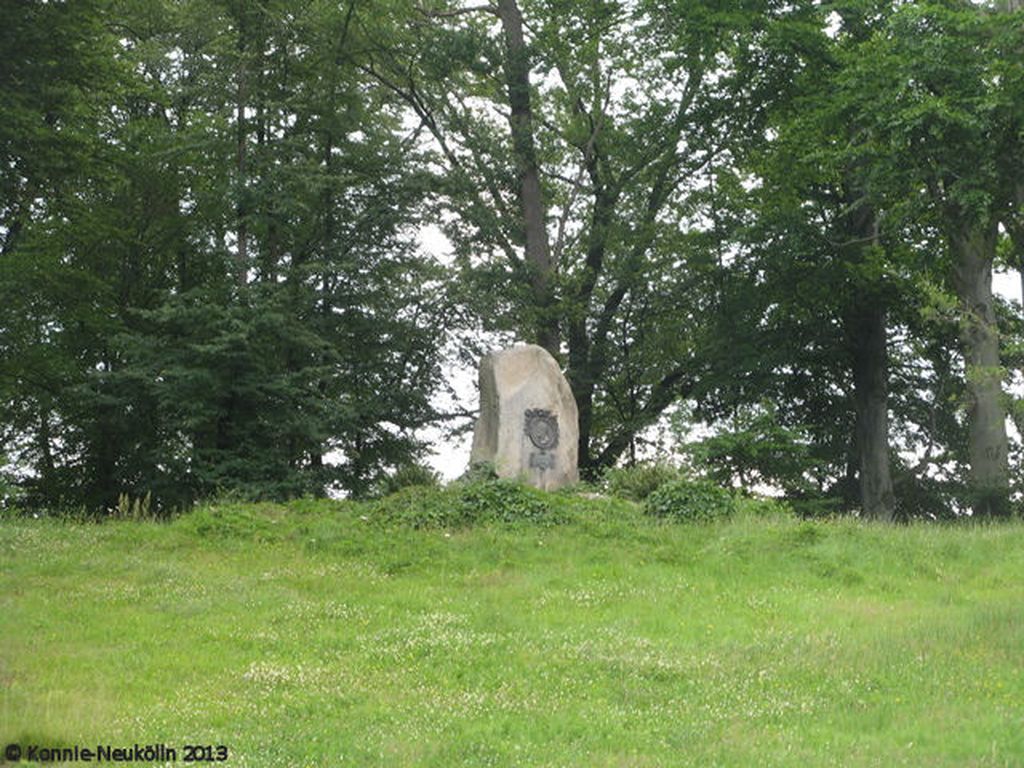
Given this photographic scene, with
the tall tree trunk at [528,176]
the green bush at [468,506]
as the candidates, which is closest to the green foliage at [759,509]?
the green bush at [468,506]

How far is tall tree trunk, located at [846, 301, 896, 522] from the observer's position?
1131 inches

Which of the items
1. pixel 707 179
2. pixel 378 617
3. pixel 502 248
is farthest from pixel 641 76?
pixel 378 617

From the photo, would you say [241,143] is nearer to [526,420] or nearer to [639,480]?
[526,420]

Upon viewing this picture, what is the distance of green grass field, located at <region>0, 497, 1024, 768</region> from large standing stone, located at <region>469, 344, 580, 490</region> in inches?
135

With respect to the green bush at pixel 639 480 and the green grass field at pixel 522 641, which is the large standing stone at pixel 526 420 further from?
the green grass field at pixel 522 641

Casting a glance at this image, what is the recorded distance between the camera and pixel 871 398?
97.0 ft

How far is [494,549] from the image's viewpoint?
16812 mm

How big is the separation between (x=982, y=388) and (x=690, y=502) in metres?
9.24

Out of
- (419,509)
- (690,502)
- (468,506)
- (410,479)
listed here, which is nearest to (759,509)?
(690,502)

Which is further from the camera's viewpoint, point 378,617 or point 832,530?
point 832,530

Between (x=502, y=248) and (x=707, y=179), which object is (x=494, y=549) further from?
(x=707, y=179)

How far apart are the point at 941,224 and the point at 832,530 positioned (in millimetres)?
11580

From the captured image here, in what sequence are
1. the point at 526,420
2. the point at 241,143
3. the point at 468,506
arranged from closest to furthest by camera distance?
the point at 468,506 < the point at 526,420 < the point at 241,143

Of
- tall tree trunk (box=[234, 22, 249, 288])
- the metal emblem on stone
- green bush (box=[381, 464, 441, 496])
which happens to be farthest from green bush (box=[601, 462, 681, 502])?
tall tree trunk (box=[234, 22, 249, 288])
